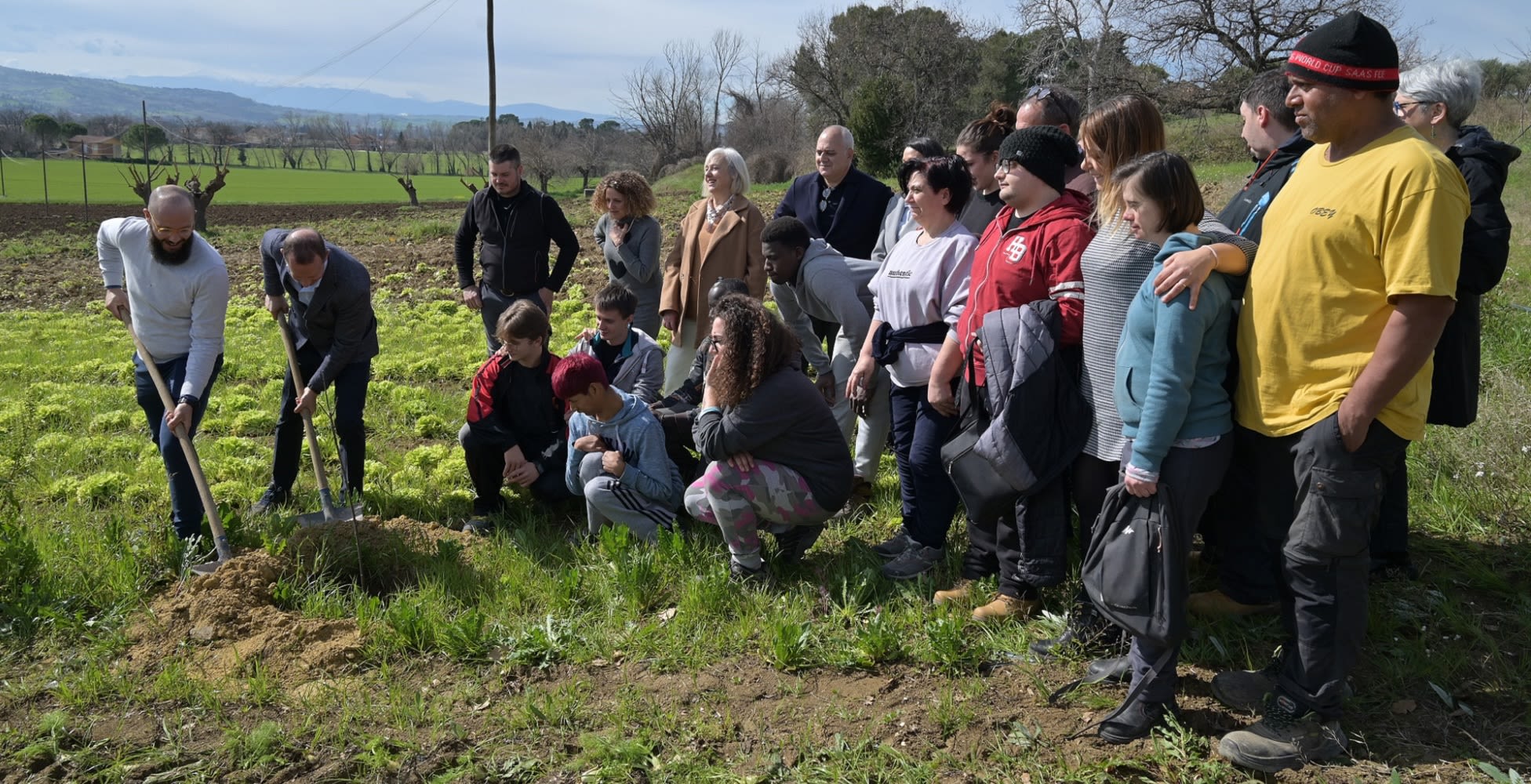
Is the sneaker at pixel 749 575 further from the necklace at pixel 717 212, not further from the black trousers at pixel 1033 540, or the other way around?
the necklace at pixel 717 212

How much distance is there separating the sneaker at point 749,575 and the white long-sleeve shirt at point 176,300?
9.36ft

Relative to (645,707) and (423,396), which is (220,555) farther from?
(423,396)

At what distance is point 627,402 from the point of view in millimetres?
4992

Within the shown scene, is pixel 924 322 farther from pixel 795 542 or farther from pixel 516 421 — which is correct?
pixel 516 421

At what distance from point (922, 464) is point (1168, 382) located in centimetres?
154

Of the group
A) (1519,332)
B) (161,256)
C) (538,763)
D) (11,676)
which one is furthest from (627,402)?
(1519,332)

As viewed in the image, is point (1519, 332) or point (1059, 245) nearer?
point (1059, 245)

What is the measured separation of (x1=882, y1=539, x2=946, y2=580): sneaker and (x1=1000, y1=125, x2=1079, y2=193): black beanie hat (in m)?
1.71

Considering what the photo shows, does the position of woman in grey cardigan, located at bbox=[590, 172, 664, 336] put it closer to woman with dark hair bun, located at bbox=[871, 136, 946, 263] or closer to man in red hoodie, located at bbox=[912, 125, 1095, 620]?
woman with dark hair bun, located at bbox=[871, 136, 946, 263]

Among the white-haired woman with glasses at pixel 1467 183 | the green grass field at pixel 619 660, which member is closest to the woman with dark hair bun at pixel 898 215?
the green grass field at pixel 619 660

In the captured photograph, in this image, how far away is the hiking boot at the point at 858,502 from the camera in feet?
17.1

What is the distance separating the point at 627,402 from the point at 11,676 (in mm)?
2831

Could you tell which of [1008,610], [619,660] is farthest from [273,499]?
[1008,610]

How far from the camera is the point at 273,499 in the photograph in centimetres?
582
